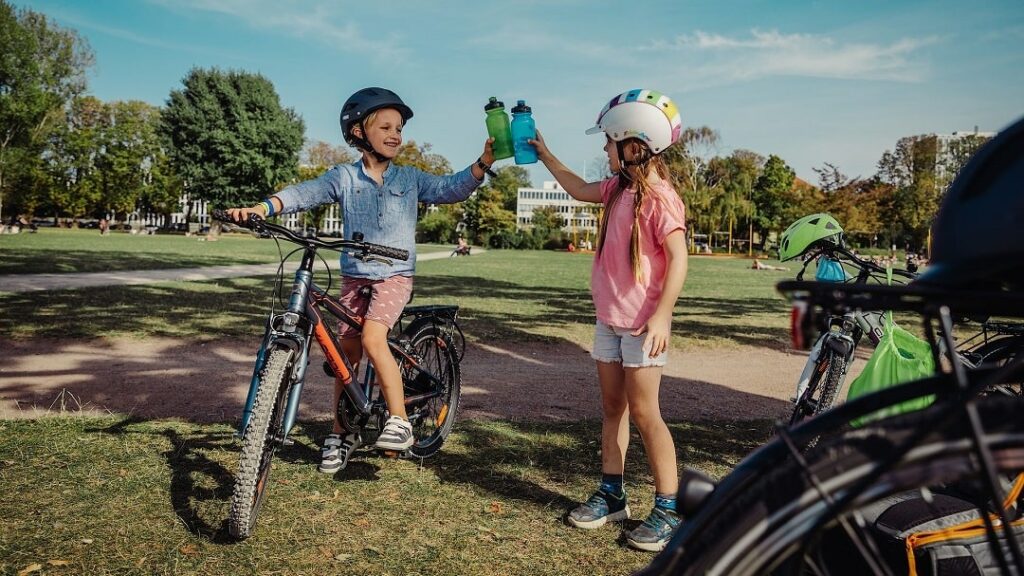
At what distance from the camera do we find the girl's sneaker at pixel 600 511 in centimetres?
342

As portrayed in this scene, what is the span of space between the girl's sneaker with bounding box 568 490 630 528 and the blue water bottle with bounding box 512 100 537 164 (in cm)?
170

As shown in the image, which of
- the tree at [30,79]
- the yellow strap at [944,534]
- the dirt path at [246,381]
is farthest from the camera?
the tree at [30,79]

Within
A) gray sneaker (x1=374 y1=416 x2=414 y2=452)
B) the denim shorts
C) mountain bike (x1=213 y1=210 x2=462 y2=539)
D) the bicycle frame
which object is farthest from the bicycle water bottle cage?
the bicycle frame

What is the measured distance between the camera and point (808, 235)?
4.21 meters

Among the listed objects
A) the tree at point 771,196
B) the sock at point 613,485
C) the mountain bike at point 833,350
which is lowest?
the sock at point 613,485

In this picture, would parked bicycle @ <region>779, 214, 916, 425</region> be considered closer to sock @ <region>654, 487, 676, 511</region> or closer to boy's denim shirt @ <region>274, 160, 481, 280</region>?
sock @ <region>654, 487, 676, 511</region>

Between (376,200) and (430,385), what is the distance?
3.85 ft

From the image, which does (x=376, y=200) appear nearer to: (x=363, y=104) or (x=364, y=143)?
(x=364, y=143)

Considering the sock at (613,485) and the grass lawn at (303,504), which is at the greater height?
the sock at (613,485)

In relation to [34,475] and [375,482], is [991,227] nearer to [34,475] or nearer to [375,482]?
[375,482]

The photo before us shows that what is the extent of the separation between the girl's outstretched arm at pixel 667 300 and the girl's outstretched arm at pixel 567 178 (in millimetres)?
592

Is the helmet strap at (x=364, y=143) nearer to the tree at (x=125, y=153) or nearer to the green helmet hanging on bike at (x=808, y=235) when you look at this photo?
the green helmet hanging on bike at (x=808, y=235)

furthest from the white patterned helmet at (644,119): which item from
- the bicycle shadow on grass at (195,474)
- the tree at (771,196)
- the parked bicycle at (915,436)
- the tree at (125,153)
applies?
the tree at (125,153)

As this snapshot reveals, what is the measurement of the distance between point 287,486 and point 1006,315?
344 cm
